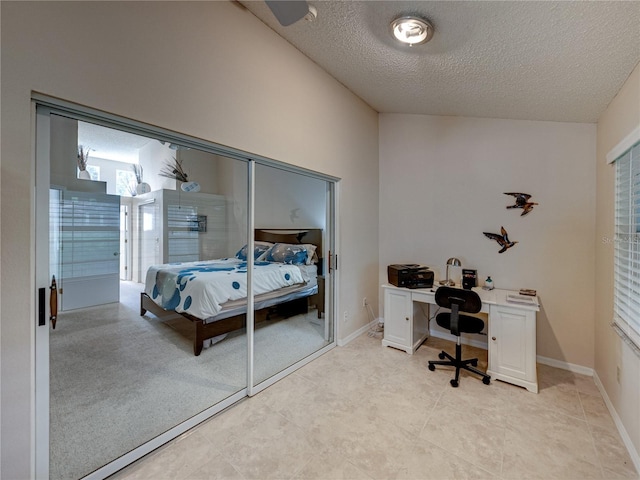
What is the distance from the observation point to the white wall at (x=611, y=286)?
5.83ft

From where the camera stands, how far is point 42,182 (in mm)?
1349

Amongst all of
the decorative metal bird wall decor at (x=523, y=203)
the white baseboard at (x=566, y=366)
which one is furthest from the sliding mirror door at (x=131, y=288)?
the white baseboard at (x=566, y=366)

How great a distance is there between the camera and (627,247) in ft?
6.62

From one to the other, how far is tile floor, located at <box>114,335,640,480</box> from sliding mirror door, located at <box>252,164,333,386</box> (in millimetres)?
395

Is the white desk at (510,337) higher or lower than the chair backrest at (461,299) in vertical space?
lower

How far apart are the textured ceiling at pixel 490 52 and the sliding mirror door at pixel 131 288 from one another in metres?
1.34

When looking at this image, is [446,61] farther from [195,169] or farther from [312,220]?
[195,169]

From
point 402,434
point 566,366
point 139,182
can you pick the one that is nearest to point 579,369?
point 566,366

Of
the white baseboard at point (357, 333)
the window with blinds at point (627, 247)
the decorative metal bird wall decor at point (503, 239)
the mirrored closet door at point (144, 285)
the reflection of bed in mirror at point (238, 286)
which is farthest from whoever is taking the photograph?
the white baseboard at point (357, 333)

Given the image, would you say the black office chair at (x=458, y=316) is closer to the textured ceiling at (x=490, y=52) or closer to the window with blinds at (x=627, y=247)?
the window with blinds at (x=627, y=247)

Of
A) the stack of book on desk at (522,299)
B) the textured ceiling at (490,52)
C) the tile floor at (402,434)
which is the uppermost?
the textured ceiling at (490,52)

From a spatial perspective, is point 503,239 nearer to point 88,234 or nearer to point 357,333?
point 357,333

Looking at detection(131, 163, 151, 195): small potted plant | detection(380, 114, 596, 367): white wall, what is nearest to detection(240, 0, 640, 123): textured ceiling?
detection(380, 114, 596, 367): white wall

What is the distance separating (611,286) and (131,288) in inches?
144
